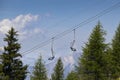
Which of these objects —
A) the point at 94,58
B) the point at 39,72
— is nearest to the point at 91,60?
the point at 94,58

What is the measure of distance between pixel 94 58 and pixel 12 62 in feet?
48.1

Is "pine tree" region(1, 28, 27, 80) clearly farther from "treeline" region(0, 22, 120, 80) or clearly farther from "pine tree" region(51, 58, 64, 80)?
"pine tree" region(51, 58, 64, 80)

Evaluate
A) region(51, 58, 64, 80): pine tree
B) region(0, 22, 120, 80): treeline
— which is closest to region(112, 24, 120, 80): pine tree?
region(0, 22, 120, 80): treeline

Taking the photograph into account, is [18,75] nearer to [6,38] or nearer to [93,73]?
[6,38]

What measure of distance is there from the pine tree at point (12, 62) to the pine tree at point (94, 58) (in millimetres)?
11469

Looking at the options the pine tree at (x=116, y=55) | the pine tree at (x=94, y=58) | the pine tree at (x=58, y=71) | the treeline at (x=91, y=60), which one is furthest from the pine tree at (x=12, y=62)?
the pine tree at (x=58, y=71)

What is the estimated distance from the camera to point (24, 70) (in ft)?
165

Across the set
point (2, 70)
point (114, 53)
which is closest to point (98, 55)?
point (114, 53)

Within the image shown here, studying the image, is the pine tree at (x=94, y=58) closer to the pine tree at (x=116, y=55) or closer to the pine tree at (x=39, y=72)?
the pine tree at (x=116, y=55)

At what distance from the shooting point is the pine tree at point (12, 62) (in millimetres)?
49219

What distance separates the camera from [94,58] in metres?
55.3

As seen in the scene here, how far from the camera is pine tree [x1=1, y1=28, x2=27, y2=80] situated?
49219mm

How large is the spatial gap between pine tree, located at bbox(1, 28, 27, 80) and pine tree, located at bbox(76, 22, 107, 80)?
11.5 metres

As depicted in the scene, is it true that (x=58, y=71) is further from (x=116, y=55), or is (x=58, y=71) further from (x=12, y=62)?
(x=12, y=62)
